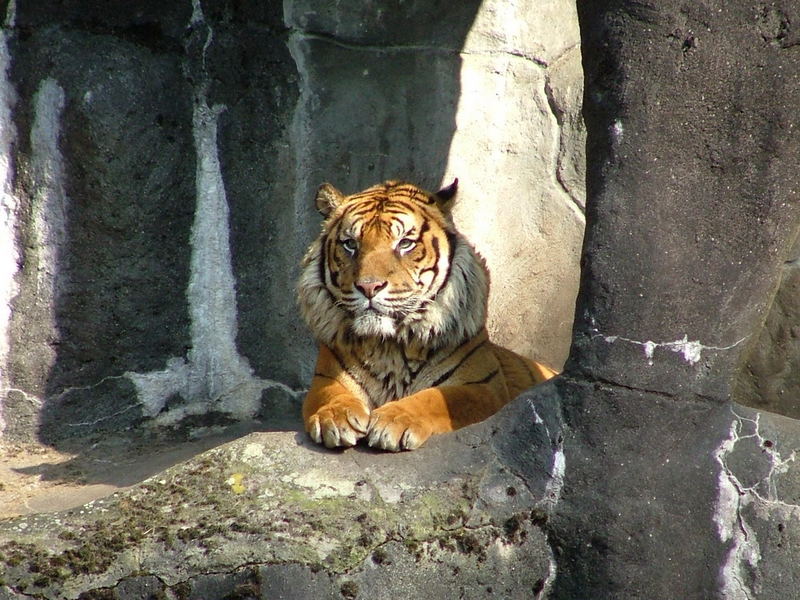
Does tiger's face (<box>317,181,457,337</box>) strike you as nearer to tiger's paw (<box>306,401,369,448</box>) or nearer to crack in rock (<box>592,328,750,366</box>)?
tiger's paw (<box>306,401,369,448</box>)

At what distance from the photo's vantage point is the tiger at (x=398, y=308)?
379cm

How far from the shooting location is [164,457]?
4.14 meters

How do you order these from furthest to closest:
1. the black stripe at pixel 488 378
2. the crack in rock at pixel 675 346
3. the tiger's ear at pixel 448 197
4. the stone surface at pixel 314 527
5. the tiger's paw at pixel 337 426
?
the tiger's ear at pixel 448 197 → the black stripe at pixel 488 378 → the tiger's paw at pixel 337 426 → the crack in rock at pixel 675 346 → the stone surface at pixel 314 527

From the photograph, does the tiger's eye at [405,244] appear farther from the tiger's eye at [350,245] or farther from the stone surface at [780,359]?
the stone surface at [780,359]

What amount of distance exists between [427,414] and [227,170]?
1.42 meters

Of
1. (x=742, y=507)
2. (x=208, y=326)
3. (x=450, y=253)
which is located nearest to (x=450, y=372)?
(x=450, y=253)

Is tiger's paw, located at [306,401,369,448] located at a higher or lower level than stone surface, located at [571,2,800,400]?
lower

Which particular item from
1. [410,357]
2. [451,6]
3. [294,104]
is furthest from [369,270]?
[451,6]

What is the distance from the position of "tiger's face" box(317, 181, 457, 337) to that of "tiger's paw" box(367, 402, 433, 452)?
462mm

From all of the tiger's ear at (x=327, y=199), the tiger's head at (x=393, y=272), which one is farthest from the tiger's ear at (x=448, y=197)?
the tiger's ear at (x=327, y=199)

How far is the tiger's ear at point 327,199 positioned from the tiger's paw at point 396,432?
0.98 m

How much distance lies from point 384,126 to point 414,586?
6.94ft

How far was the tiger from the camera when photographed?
3.79 meters

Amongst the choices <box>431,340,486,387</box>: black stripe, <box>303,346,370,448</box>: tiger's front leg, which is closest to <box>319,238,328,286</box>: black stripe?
<box>303,346,370,448</box>: tiger's front leg
